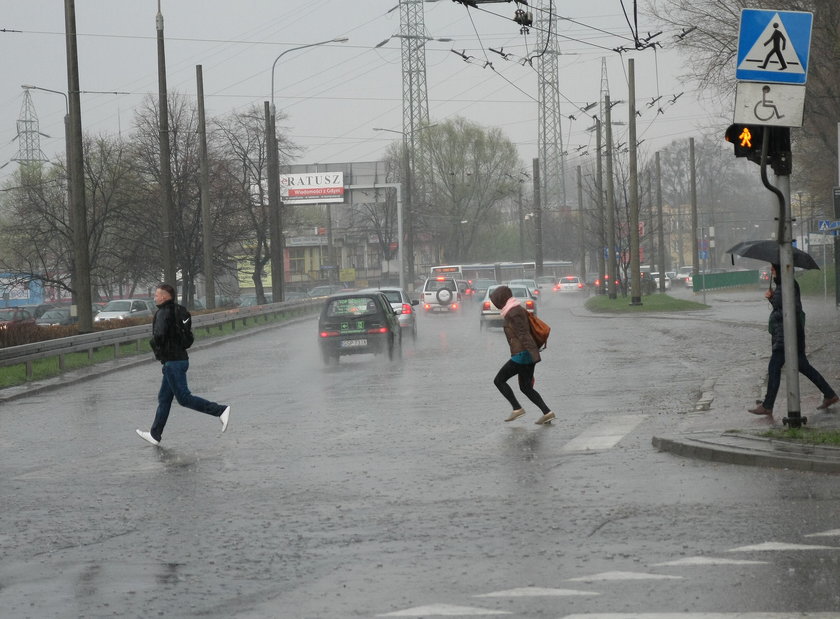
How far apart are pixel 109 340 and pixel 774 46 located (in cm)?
2331

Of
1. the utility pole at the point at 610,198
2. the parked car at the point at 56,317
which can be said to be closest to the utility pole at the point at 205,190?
the parked car at the point at 56,317

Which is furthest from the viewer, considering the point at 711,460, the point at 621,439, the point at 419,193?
the point at 419,193

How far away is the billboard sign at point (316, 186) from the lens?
83250 mm

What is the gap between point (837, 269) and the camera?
144 feet

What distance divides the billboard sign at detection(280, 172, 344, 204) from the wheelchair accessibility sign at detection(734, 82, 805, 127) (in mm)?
71669

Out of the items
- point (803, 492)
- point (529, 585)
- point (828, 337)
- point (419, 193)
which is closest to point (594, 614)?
point (529, 585)

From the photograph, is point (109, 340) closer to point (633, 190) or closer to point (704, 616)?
point (633, 190)

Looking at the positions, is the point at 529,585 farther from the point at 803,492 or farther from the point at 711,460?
the point at 711,460

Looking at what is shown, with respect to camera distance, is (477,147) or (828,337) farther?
(477,147)

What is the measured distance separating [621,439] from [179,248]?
42845 mm

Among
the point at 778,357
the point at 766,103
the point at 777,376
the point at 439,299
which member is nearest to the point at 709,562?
the point at 766,103

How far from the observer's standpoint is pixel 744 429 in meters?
13.0

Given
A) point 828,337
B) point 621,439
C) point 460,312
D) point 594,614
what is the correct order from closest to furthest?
point 594,614
point 621,439
point 828,337
point 460,312

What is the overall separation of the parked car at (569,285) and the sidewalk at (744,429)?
6547 centimetres
